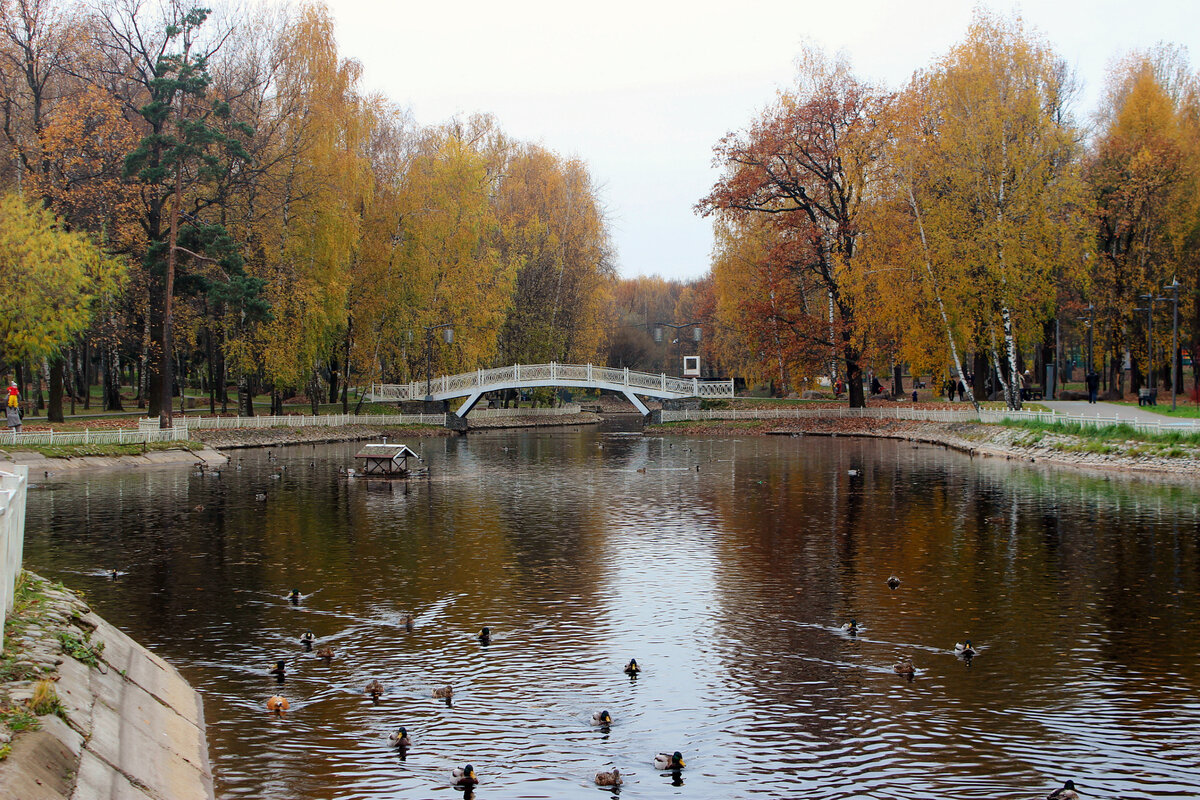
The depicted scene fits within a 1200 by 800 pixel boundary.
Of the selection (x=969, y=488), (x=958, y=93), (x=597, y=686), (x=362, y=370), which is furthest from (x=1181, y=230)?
(x=597, y=686)

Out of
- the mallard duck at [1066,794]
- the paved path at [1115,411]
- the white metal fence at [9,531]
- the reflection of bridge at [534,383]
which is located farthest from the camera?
the reflection of bridge at [534,383]

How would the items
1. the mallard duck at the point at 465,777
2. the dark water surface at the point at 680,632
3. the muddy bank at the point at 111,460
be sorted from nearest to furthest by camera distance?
the mallard duck at the point at 465,777 → the dark water surface at the point at 680,632 → the muddy bank at the point at 111,460

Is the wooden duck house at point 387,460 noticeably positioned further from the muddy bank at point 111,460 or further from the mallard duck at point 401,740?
the mallard duck at point 401,740

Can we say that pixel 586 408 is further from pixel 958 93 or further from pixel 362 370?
pixel 958 93

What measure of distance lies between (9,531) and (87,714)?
1902 mm

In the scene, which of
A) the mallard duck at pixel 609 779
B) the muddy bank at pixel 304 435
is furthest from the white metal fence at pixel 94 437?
the mallard duck at pixel 609 779

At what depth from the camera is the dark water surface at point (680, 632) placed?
10.2 m

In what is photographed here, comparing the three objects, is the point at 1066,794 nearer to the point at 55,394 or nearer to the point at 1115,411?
the point at 1115,411

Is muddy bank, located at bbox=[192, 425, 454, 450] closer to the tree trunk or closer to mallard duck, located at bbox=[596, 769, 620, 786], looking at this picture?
the tree trunk

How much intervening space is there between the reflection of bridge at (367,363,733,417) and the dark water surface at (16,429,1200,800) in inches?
1201

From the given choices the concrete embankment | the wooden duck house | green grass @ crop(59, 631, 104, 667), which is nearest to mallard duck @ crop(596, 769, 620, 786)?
the concrete embankment

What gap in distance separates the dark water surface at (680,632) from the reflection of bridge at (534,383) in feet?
100

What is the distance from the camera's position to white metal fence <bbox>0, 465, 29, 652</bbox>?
862 centimetres

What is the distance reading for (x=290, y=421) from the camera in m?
53.1
